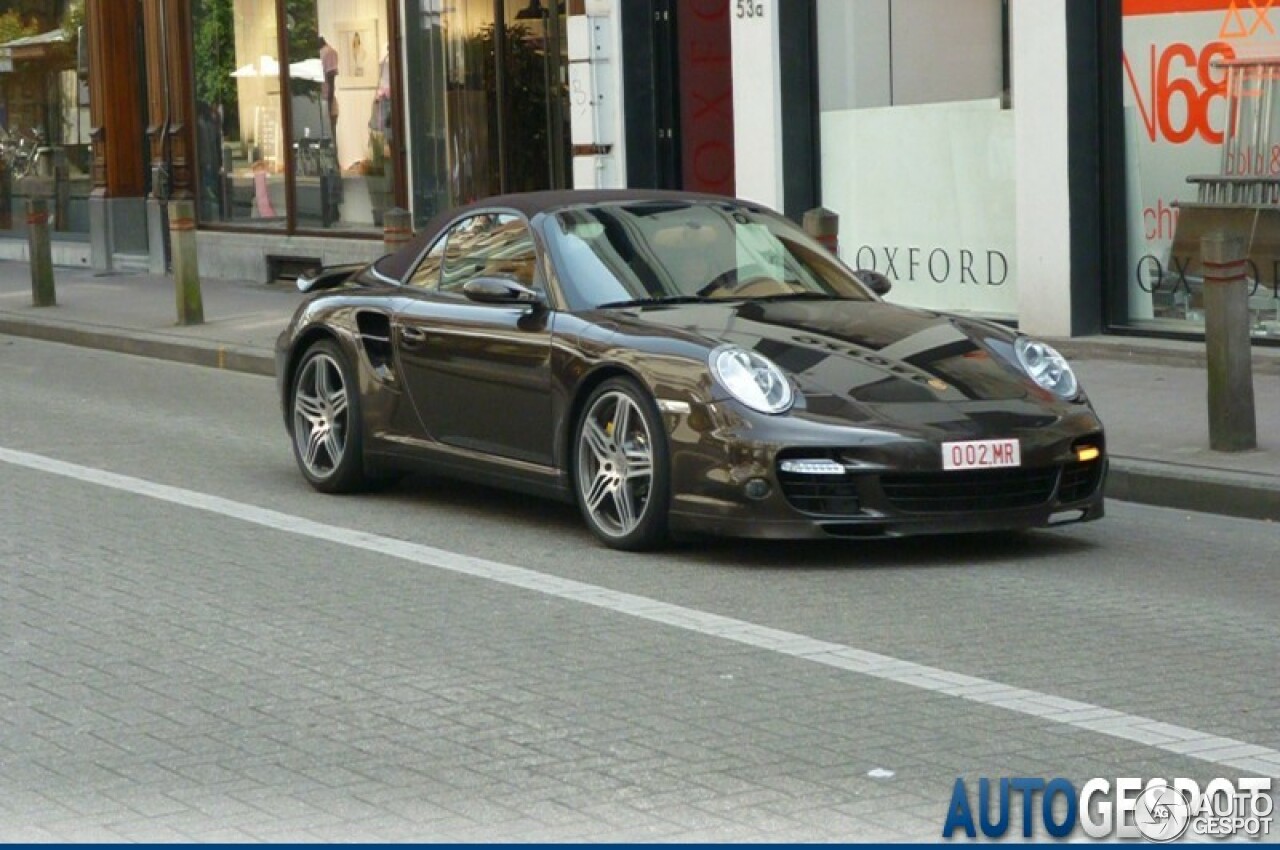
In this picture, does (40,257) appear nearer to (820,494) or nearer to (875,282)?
(875,282)

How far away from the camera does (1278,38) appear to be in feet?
47.0

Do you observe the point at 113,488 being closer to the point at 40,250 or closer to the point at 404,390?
the point at 404,390

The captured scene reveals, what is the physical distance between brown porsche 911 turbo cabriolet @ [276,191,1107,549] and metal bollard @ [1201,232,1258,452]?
1.72 metres

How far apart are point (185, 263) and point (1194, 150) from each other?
8387mm

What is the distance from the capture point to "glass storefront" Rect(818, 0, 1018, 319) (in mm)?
16391

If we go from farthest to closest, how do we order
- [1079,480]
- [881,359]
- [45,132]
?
[45,132]
[1079,480]
[881,359]

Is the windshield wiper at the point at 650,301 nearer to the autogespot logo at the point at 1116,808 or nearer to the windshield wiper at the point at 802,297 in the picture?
the windshield wiper at the point at 802,297

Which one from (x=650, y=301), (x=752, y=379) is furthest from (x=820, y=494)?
(x=650, y=301)

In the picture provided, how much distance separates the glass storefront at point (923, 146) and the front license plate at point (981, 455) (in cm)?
758

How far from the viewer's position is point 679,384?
871cm

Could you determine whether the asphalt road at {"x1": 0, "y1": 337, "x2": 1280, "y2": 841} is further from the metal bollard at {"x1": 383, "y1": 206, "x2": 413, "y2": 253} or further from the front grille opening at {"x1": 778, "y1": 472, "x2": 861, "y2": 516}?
the metal bollard at {"x1": 383, "y1": 206, "x2": 413, "y2": 253}

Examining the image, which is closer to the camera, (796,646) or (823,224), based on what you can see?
(796,646)

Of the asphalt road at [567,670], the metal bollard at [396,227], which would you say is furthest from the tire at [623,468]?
the metal bollard at [396,227]

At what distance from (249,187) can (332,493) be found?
1442 cm
